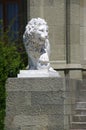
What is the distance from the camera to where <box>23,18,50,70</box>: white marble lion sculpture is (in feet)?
47.7

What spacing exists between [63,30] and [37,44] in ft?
26.7

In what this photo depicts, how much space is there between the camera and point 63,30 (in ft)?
74.2

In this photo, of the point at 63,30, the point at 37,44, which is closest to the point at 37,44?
the point at 37,44

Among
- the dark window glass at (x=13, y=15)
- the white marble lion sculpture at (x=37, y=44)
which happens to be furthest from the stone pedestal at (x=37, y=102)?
the dark window glass at (x=13, y=15)

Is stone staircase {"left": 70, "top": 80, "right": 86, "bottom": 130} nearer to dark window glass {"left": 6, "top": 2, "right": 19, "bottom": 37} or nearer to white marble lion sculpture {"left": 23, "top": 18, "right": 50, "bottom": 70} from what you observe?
white marble lion sculpture {"left": 23, "top": 18, "right": 50, "bottom": 70}

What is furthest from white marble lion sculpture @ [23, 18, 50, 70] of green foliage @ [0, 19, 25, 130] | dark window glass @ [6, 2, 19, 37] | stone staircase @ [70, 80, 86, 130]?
dark window glass @ [6, 2, 19, 37]

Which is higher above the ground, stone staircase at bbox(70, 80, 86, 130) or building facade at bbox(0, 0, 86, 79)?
building facade at bbox(0, 0, 86, 79)

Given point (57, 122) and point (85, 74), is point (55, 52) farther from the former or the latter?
point (57, 122)

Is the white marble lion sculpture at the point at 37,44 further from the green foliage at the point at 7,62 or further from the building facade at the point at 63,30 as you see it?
the building facade at the point at 63,30

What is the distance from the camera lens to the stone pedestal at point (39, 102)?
1405cm

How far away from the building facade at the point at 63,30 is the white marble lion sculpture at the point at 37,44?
7.57m

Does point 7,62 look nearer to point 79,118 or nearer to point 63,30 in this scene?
point 63,30

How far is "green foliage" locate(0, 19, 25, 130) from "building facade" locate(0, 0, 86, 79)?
1.31 meters

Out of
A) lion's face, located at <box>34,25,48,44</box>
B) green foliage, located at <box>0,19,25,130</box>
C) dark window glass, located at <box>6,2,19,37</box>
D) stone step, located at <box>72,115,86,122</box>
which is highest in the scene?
lion's face, located at <box>34,25,48,44</box>
